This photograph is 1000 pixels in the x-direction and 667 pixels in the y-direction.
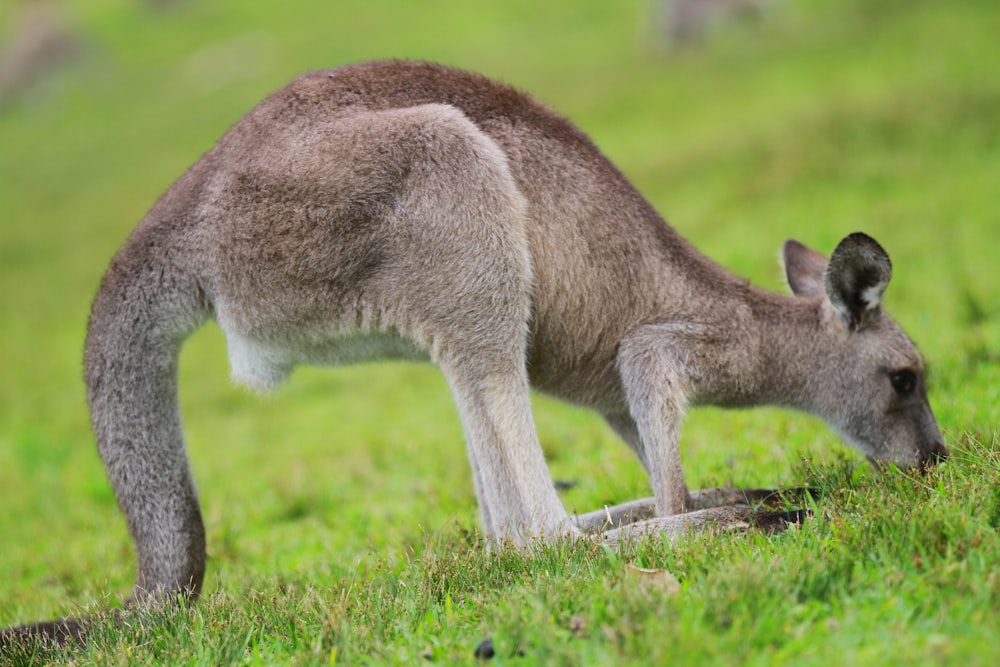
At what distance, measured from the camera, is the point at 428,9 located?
32281 mm

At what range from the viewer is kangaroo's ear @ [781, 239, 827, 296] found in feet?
18.6

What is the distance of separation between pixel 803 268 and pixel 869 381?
2.73 feet

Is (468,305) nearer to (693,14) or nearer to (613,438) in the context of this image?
(613,438)

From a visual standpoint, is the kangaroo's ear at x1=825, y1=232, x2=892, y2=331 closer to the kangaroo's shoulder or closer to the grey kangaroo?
the grey kangaroo

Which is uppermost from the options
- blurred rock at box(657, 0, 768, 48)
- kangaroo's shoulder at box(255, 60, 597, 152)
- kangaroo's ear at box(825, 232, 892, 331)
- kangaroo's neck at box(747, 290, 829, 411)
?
blurred rock at box(657, 0, 768, 48)

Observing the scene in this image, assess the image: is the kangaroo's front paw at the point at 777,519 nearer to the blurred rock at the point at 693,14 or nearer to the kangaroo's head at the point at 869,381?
the kangaroo's head at the point at 869,381

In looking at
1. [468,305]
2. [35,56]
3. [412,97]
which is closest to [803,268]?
[468,305]

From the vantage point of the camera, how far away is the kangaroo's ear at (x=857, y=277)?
186 inches

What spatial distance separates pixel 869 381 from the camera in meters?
5.18

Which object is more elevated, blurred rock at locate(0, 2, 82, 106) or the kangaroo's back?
blurred rock at locate(0, 2, 82, 106)

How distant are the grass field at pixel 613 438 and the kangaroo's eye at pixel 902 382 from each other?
32cm

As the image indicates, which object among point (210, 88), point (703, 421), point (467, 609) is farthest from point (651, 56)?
point (467, 609)

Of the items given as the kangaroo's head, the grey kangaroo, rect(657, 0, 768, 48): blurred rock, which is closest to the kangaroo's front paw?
the grey kangaroo

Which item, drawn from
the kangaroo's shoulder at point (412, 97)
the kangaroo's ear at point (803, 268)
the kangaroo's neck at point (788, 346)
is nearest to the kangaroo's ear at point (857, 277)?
the kangaroo's neck at point (788, 346)
